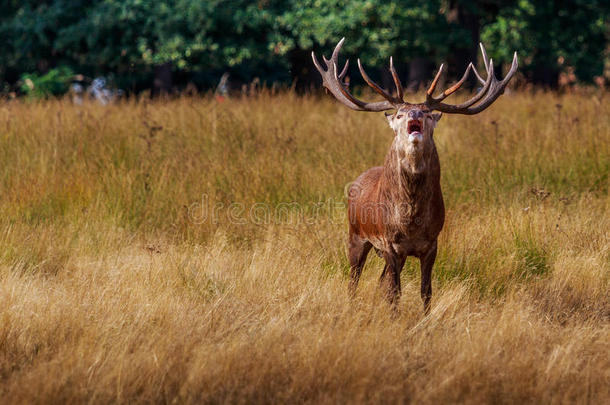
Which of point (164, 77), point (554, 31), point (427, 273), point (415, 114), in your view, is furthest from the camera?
point (164, 77)

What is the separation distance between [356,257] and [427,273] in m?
0.60

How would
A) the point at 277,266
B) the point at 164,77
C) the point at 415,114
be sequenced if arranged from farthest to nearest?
the point at 164,77
the point at 277,266
the point at 415,114

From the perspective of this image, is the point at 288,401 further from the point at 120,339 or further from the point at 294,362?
the point at 120,339

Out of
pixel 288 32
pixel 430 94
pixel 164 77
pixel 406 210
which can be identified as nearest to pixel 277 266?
pixel 406 210

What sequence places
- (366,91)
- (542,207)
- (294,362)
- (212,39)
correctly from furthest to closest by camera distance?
(212,39), (366,91), (542,207), (294,362)

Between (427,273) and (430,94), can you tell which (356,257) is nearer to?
(427,273)

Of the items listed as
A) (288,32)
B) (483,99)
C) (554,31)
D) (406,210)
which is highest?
(554,31)

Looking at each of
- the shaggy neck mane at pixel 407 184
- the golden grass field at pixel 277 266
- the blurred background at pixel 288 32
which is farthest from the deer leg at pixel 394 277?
the blurred background at pixel 288 32

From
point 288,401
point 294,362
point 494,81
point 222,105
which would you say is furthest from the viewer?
point 222,105

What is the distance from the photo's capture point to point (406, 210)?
168 inches

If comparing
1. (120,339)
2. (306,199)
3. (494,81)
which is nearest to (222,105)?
(306,199)

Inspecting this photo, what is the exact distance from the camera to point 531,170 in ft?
24.0

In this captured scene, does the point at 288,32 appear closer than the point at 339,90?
No

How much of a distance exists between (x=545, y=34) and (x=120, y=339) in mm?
13551
